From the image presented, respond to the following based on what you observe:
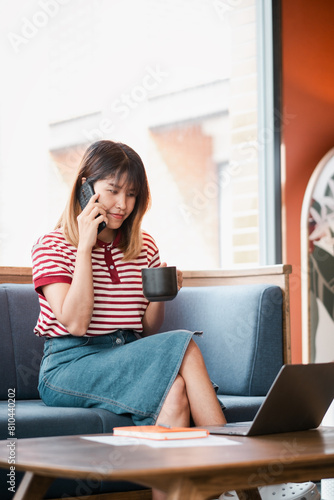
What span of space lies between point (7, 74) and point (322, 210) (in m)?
1.74

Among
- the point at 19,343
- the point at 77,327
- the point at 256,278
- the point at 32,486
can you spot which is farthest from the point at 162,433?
the point at 256,278

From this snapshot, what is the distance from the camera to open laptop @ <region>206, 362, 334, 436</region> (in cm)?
134

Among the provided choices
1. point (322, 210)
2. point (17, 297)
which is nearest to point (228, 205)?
point (322, 210)

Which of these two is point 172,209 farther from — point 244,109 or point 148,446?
point 148,446

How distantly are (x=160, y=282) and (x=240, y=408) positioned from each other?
51 cm

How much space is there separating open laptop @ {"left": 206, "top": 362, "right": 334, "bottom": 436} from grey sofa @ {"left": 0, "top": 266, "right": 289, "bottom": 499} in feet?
2.04

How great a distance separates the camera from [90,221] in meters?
2.02

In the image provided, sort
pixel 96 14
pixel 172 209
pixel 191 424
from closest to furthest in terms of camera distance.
A: pixel 191 424 < pixel 96 14 < pixel 172 209

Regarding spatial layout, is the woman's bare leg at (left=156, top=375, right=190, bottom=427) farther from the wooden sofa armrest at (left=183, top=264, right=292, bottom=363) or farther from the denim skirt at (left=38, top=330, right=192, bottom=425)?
the wooden sofa armrest at (left=183, top=264, right=292, bottom=363)

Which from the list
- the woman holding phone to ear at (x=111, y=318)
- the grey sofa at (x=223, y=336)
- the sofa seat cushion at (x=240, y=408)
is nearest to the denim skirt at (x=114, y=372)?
the woman holding phone to ear at (x=111, y=318)

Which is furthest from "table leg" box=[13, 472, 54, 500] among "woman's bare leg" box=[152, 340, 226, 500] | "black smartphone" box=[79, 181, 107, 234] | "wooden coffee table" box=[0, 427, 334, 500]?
"black smartphone" box=[79, 181, 107, 234]

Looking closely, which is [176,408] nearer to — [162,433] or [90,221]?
[162,433]

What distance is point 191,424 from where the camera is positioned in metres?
1.84

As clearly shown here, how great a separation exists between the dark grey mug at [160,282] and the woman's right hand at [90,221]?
0.71ft
